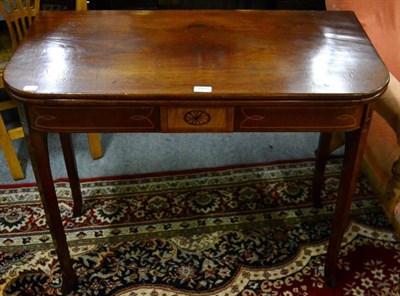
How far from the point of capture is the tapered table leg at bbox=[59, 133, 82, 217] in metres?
1.68

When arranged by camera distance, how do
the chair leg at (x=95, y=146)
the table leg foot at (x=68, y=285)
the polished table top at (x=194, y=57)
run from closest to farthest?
the polished table top at (x=194, y=57) < the table leg foot at (x=68, y=285) < the chair leg at (x=95, y=146)

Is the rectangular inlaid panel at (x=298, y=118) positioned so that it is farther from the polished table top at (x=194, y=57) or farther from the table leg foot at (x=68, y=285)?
the table leg foot at (x=68, y=285)

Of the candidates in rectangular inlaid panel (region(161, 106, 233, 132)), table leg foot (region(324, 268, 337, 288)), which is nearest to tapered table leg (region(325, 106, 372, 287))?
table leg foot (region(324, 268, 337, 288))

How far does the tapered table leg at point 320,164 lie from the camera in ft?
5.80

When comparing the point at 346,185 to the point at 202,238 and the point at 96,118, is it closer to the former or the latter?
the point at 202,238

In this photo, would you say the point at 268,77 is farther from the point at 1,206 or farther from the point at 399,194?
the point at 1,206

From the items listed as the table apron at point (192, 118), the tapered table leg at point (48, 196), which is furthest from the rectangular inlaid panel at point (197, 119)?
the tapered table leg at point (48, 196)

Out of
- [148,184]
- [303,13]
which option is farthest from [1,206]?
[303,13]

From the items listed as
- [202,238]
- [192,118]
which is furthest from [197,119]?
[202,238]

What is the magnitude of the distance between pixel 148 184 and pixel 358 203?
84 cm

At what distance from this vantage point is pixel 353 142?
1.33 m

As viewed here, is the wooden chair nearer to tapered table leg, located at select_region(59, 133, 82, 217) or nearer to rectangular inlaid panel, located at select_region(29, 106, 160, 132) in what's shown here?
tapered table leg, located at select_region(59, 133, 82, 217)

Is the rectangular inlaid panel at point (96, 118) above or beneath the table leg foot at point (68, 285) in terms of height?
above

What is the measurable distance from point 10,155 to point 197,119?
1.07 metres
